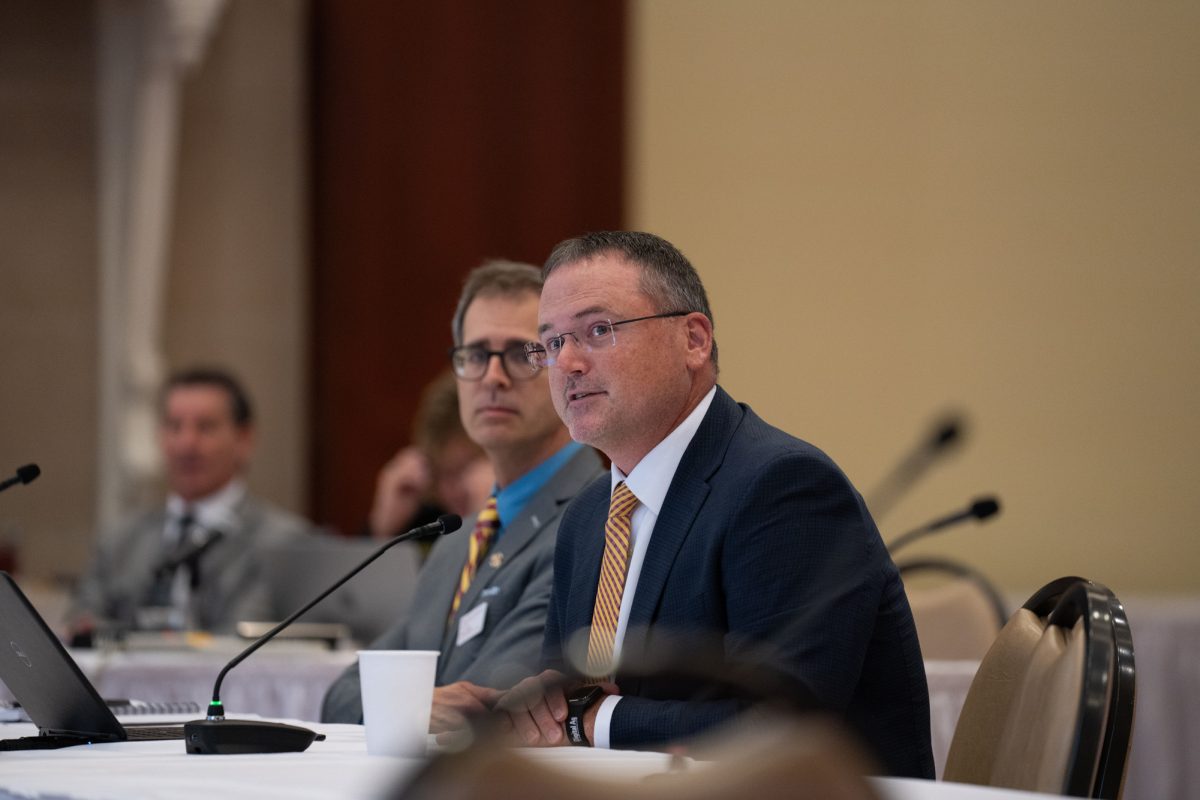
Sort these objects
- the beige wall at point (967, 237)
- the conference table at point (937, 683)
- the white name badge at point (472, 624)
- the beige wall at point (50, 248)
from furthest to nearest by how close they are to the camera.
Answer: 1. the beige wall at point (967, 237)
2. the beige wall at point (50, 248)
3. the conference table at point (937, 683)
4. the white name badge at point (472, 624)

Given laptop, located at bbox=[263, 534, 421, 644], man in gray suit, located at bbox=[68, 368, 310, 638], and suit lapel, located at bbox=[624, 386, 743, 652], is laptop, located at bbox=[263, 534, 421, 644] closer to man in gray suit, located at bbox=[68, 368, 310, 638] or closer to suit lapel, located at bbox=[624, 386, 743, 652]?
man in gray suit, located at bbox=[68, 368, 310, 638]

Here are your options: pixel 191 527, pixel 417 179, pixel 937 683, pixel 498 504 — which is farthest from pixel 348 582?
pixel 417 179

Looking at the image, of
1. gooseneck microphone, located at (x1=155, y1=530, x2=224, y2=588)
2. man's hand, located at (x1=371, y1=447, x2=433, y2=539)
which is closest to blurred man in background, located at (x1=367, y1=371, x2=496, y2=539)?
man's hand, located at (x1=371, y1=447, x2=433, y2=539)

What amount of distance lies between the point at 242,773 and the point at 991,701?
3.11 ft

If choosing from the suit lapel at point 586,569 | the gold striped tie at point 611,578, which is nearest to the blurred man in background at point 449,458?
the suit lapel at point 586,569

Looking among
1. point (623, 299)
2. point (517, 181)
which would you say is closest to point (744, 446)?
point (623, 299)

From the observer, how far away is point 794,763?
0.85 meters

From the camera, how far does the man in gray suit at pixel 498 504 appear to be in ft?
9.24

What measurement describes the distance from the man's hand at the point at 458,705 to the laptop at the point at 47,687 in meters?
0.36

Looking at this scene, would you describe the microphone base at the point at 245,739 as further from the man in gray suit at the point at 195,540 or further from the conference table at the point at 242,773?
the man in gray suit at the point at 195,540

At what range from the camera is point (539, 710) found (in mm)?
1978

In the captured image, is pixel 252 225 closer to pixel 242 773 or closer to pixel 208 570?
pixel 208 570

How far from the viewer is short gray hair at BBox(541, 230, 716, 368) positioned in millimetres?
2303

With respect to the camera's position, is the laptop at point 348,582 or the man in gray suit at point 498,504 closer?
the man in gray suit at point 498,504
